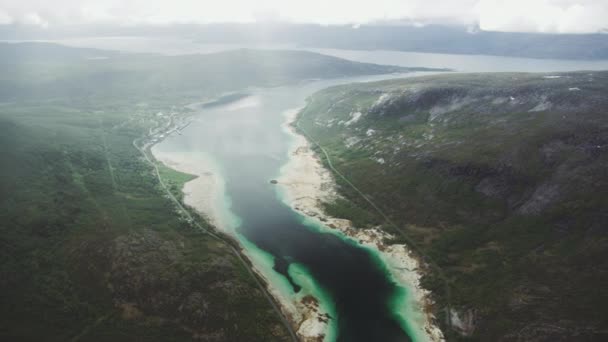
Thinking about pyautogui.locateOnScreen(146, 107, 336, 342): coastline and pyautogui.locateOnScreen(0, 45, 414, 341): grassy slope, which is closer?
pyautogui.locateOnScreen(0, 45, 414, 341): grassy slope

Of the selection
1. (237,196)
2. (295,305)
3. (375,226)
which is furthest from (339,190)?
(295,305)

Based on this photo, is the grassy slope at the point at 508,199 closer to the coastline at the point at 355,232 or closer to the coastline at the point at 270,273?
the coastline at the point at 355,232

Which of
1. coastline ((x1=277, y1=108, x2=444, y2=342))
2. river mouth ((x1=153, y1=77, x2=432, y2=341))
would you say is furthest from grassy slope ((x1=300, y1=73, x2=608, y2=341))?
river mouth ((x1=153, y1=77, x2=432, y2=341))

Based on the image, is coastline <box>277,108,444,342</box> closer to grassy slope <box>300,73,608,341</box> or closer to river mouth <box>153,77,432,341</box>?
river mouth <box>153,77,432,341</box>

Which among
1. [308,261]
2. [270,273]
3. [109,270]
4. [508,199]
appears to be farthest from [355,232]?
[109,270]

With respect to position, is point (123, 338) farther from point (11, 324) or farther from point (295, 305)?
point (295, 305)

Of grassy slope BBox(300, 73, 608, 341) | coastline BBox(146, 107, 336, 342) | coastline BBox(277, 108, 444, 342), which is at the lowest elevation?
coastline BBox(146, 107, 336, 342)
